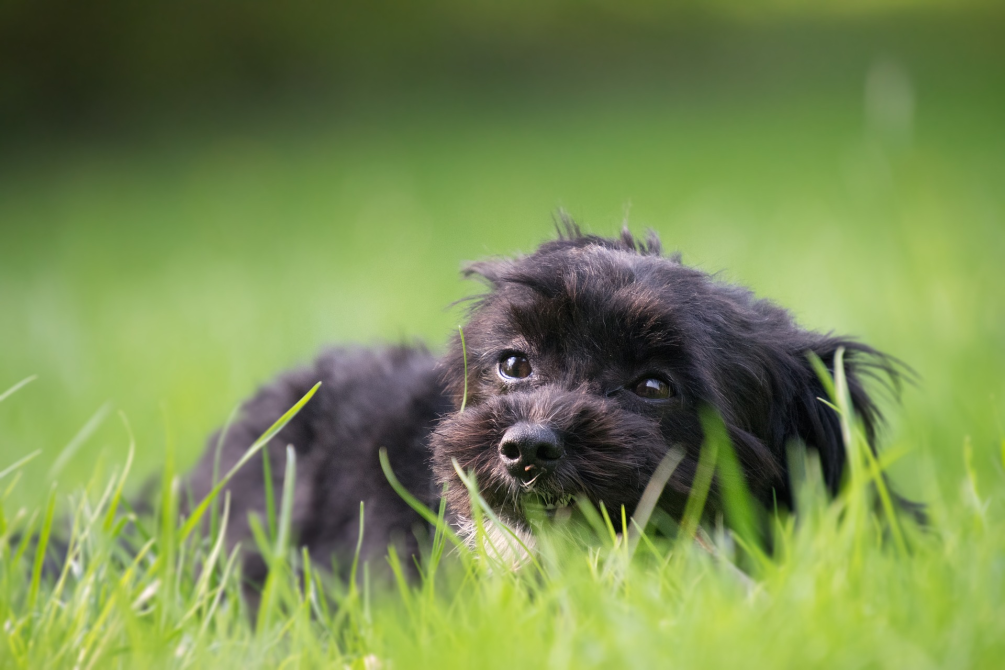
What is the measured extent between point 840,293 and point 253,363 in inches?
145

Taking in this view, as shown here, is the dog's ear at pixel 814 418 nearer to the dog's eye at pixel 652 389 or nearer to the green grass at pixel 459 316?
the green grass at pixel 459 316

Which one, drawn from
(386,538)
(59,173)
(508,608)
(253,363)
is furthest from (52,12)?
(508,608)

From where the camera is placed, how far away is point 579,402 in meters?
2.38

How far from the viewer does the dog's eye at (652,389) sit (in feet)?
8.36

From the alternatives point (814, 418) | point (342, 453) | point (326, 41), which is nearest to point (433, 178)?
point (326, 41)

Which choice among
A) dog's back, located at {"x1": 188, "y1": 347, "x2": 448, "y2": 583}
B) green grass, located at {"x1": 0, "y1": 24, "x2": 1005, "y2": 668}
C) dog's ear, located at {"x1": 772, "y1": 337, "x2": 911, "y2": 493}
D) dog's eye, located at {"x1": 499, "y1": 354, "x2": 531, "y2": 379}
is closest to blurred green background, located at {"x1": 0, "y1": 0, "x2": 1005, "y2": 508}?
green grass, located at {"x1": 0, "y1": 24, "x2": 1005, "y2": 668}

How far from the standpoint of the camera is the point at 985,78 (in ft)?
54.0

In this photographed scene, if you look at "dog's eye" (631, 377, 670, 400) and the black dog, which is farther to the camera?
"dog's eye" (631, 377, 670, 400)

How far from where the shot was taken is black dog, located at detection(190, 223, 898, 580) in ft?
7.66

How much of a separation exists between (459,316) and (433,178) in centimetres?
966

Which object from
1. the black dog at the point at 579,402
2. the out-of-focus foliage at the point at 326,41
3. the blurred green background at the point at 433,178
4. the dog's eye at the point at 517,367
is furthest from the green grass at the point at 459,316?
the out-of-focus foliage at the point at 326,41

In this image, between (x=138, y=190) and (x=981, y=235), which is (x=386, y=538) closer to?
(x=981, y=235)

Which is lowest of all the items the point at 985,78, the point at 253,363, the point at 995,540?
the point at 253,363

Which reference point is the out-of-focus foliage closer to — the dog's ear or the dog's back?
the dog's back
